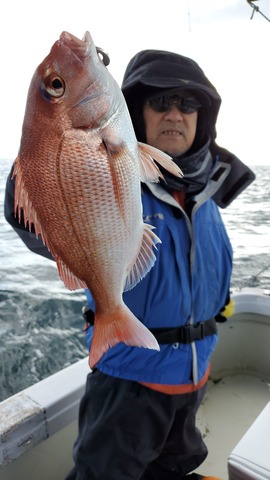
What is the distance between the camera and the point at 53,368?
147 inches

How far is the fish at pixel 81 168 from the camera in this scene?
92cm

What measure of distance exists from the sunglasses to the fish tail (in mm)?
1228

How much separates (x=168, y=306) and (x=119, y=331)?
73 centimetres

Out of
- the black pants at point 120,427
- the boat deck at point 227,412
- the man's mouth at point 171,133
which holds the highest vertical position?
the man's mouth at point 171,133

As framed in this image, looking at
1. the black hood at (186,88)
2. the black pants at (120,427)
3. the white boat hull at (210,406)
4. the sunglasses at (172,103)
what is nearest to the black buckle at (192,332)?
the black pants at (120,427)

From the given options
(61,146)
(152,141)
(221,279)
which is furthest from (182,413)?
(61,146)

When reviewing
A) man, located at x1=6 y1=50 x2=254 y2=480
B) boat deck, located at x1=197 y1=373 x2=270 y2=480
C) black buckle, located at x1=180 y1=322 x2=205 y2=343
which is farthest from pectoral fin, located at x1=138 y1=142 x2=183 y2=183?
boat deck, located at x1=197 y1=373 x2=270 y2=480

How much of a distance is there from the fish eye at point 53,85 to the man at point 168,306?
56 centimetres

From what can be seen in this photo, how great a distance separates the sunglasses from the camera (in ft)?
6.47

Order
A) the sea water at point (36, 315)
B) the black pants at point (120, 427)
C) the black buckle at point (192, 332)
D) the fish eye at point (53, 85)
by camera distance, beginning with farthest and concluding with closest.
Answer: the sea water at point (36, 315)
the black buckle at point (192, 332)
the black pants at point (120, 427)
the fish eye at point (53, 85)

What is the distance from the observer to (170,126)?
1.98 meters

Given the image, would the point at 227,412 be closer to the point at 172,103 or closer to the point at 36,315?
the point at 36,315

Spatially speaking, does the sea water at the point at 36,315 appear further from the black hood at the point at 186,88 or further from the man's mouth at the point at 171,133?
the man's mouth at the point at 171,133

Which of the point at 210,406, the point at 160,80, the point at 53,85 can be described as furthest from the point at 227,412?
the point at 53,85
